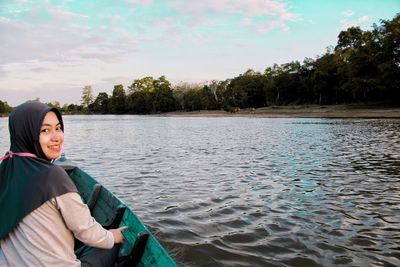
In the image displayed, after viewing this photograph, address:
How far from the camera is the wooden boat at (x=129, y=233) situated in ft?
10.3

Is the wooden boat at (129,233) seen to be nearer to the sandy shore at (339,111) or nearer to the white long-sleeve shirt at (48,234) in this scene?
the white long-sleeve shirt at (48,234)

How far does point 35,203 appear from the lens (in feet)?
7.50

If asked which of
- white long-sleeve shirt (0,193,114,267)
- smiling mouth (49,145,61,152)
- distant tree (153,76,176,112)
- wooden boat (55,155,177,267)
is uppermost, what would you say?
distant tree (153,76,176,112)

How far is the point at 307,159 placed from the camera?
13.0 m

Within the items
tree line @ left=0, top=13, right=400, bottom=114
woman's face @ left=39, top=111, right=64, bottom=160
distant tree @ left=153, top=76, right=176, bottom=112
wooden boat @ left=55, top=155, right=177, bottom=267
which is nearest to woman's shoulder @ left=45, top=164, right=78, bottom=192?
woman's face @ left=39, top=111, right=64, bottom=160

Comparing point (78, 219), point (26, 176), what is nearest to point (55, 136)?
point (26, 176)

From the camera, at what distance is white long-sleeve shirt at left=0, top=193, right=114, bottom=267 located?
2.34m

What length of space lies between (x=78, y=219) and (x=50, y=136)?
0.69m

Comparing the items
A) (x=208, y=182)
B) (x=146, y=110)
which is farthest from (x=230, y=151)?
(x=146, y=110)

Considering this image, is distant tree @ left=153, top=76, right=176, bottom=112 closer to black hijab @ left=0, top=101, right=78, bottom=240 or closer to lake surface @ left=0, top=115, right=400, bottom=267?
lake surface @ left=0, top=115, right=400, bottom=267

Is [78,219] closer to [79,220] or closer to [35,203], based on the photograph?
[79,220]

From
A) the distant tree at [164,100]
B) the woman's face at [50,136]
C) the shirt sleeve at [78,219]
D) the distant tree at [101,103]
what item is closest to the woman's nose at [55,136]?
the woman's face at [50,136]

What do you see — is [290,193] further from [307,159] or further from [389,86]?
[389,86]

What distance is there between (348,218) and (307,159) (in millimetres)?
6866
